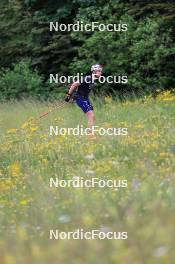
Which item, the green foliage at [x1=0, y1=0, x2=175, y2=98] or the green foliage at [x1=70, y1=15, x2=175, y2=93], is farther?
the green foliage at [x1=0, y1=0, x2=175, y2=98]

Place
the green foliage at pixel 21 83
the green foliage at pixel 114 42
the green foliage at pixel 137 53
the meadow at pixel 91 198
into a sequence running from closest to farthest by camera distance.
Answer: the meadow at pixel 91 198, the green foliage at pixel 137 53, the green foliage at pixel 114 42, the green foliage at pixel 21 83

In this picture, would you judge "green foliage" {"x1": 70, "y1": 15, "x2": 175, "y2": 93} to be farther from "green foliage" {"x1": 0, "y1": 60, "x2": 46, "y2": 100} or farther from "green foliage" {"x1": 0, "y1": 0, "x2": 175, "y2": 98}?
"green foliage" {"x1": 0, "y1": 60, "x2": 46, "y2": 100}

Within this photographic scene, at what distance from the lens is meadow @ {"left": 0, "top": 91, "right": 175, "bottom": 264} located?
172 inches

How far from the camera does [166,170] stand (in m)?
6.91

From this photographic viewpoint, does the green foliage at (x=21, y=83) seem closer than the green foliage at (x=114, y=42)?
No

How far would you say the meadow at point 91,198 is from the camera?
4379mm

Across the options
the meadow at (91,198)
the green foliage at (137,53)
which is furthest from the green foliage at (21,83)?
the meadow at (91,198)

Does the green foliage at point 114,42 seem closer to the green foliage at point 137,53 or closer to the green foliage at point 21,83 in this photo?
the green foliage at point 137,53

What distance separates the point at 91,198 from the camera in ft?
18.8

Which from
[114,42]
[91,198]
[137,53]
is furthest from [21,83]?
[91,198]

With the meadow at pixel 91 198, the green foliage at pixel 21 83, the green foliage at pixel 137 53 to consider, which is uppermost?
the meadow at pixel 91 198

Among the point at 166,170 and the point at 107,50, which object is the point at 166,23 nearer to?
the point at 107,50

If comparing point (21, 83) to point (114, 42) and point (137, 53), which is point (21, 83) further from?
point (137, 53)

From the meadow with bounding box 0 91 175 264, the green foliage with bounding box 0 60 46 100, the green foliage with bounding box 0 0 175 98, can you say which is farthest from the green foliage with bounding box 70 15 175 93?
the meadow with bounding box 0 91 175 264
